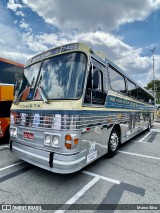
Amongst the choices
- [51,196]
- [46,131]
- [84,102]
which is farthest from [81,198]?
[84,102]

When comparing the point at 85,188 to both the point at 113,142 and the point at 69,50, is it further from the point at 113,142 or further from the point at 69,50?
the point at 69,50

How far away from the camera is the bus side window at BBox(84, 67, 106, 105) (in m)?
3.58

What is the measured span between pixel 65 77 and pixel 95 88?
757 millimetres

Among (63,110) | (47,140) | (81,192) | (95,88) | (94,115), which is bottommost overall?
(81,192)

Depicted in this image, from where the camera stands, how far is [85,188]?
3.41 metres

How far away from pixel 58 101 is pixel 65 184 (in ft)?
5.72

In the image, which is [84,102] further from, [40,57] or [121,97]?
[121,97]

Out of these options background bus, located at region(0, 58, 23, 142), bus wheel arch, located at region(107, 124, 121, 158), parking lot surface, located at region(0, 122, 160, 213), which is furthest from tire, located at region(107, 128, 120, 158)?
background bus, located at region(0, 58, 23, 142)

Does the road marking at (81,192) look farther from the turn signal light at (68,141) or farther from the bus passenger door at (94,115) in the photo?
the turn signal light at (68,141)

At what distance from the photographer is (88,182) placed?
3.67 m

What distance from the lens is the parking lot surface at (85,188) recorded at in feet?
9.31

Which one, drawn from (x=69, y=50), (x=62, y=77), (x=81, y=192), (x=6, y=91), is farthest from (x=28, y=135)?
(x=6, y=91)

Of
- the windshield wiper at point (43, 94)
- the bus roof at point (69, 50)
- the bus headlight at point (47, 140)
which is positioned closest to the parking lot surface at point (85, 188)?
the bus headlight at point (47, 140)

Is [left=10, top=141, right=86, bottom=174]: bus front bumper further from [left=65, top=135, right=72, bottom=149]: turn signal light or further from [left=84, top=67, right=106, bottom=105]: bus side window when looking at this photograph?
[left=84, top=67, right=106, bottom=105]: bus side window
